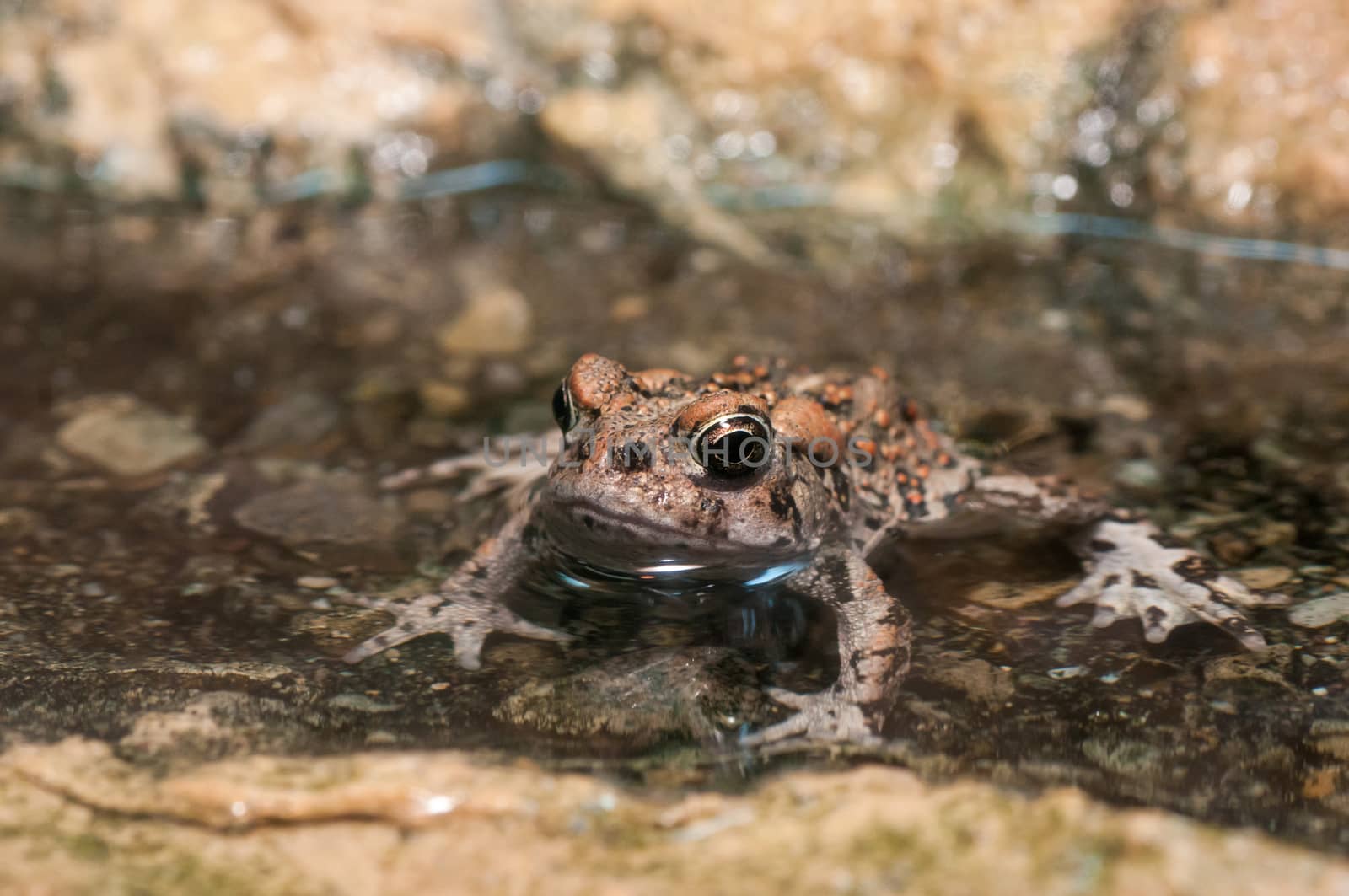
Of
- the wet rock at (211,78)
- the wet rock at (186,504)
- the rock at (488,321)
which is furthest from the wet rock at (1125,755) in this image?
the wet rock at (211,78)

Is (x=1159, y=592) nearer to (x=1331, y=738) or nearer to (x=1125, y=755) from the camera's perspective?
(x=1331, y=738)

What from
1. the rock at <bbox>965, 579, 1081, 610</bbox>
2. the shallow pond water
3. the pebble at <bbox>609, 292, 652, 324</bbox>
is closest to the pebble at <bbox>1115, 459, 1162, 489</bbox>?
the shallow pond water

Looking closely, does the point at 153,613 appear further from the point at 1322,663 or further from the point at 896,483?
the point at 1322,663

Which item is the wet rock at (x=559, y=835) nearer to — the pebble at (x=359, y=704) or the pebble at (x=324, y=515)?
the pebble at (x=359, y=704)

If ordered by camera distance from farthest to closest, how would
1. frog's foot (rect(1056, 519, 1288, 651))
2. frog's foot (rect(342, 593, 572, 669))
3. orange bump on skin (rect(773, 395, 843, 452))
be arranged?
orange bump on skin (rect(773, 395, 843, 452)), frog's foot (rect(1056, 519, 1288, 651)), frog's foot (rect(342, 593, 572, 669))

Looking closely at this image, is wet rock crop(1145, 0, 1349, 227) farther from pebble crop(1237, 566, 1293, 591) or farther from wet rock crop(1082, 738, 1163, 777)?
wet rock crop(1082, 738, 1163, 777)

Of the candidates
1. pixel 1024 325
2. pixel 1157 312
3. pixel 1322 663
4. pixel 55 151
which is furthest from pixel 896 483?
pixel 55 151
